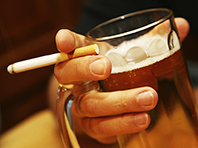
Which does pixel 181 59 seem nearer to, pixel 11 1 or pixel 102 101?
pixel 102 101

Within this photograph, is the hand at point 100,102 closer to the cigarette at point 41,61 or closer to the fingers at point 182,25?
the cigarette at point 41,61

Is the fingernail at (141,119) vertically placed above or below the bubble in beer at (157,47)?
below

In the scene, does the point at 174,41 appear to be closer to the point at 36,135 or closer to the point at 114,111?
the point at 114,111

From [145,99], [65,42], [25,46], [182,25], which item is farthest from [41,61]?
[25,46]

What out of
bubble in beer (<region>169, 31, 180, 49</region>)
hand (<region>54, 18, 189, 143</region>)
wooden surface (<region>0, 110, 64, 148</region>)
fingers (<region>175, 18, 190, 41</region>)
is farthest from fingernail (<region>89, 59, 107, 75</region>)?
wooden surface (<region>0, 110, 64, 148</region>)

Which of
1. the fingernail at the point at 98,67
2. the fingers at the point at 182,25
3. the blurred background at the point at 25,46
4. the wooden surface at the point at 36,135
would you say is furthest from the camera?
the blurred background at the point at 25,46

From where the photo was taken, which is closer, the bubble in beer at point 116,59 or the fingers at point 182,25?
the bubble in beer at point 116,59

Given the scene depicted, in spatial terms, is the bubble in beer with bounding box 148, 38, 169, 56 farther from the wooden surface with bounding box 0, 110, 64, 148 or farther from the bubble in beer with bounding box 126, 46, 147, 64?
the wooden surface with bounding box 0, 110, 64, 148

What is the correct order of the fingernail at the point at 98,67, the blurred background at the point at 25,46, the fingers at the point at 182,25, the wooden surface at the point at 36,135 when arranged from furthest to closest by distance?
the blurred background at the point at 25,46, the wooden surface at the point at 36,135, the fingers at the point at 182,25, the fingernail at the point at 98,67

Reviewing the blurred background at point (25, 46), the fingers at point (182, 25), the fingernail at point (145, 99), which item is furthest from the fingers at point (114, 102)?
the blurred background at point (25, 46)
